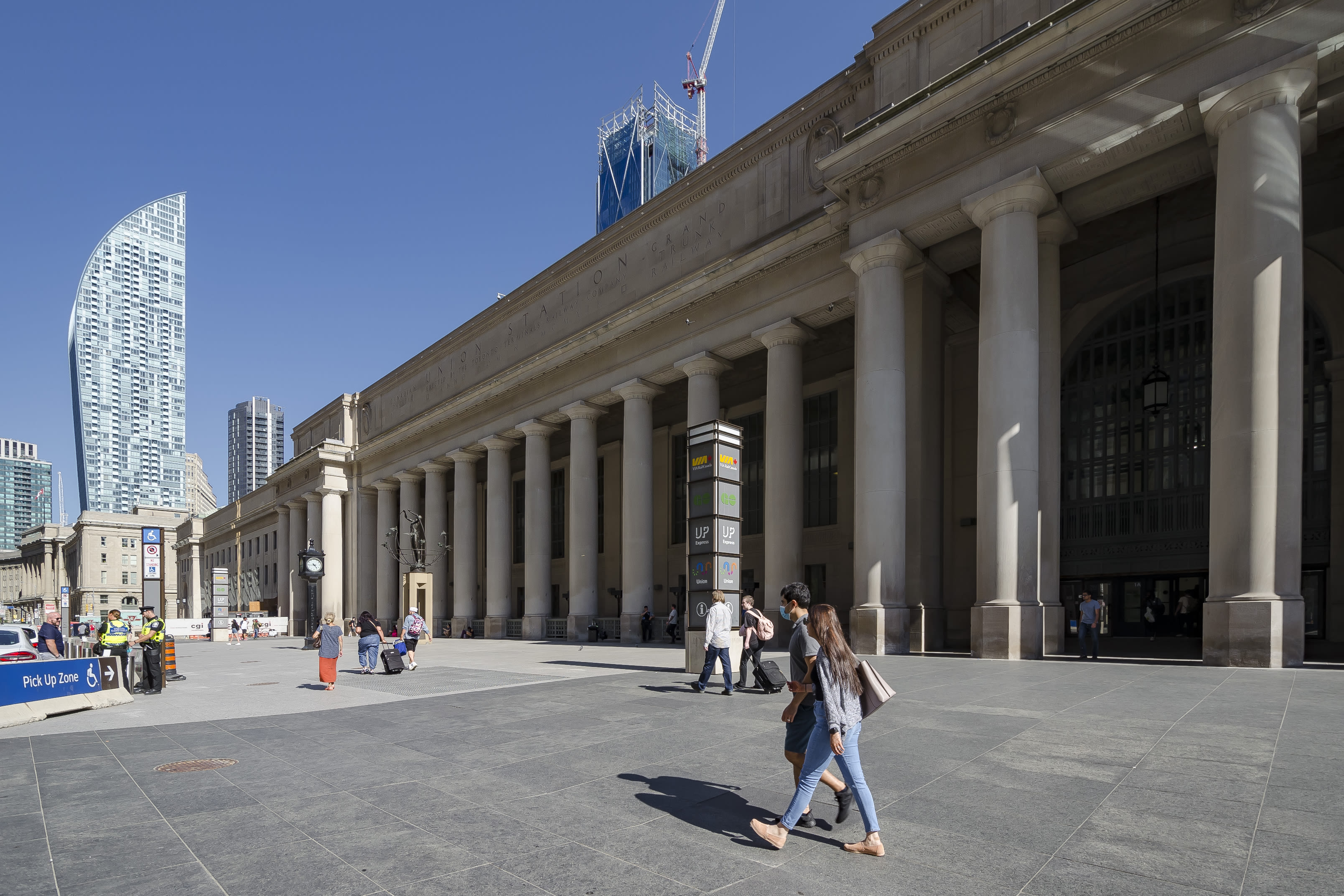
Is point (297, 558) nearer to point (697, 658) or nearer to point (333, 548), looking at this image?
point (333, 548)

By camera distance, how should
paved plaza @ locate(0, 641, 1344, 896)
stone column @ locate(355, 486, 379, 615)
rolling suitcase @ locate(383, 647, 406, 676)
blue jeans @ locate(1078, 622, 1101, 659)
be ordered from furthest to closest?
stone column @ locate(355, 486, 379, 615) → rolling suitcase @ locate(383, 647, 406, 676) → blue jeans @ locate(1078, 622, 1101, 659) → paved plaza @ locate(0, 641, 1344, 896)

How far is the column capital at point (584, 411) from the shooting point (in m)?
37.8

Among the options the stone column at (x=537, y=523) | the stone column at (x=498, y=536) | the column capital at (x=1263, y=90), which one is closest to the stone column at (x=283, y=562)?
the stone column at (x=498, y=536)

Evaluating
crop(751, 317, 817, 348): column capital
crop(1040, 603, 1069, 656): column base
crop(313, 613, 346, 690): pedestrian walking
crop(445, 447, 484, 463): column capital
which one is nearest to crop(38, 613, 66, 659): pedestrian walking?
crop(313, 613, 346, 690): pedestrian walking

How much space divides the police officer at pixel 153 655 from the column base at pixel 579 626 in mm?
19763

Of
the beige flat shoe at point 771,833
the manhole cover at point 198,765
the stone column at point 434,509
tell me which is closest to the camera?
the beige flat shoe at point 771,833

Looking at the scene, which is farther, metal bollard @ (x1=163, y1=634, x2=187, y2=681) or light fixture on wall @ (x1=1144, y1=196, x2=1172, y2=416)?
light fixture on wall @ (x1=1144, y1=196, x2=1172, y2=416)

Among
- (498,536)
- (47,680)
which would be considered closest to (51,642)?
(47,680)

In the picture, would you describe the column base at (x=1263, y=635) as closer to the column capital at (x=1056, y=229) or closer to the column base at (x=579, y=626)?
the column capital at (x=1056, y=229)

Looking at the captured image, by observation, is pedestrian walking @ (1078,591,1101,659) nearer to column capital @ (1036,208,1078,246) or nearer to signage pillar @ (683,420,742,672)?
signage pillar @ (683,420,742,672)

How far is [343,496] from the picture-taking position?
62.5 metres

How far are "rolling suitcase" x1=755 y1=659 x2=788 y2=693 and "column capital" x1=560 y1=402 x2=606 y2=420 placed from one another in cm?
2528

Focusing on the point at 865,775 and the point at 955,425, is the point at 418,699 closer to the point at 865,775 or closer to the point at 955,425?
the point at 865,775

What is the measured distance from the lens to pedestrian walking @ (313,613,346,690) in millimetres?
16406
